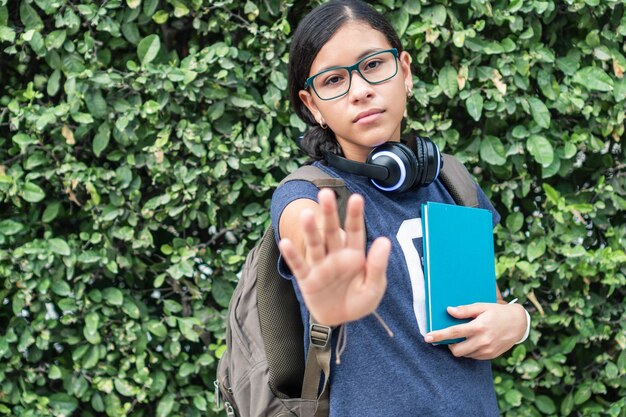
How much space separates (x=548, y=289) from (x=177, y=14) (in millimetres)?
1799

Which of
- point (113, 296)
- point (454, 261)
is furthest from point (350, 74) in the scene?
point (113, 296)

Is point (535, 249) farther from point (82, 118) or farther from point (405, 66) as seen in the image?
point (82, 118)

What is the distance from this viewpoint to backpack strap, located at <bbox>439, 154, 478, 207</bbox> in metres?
1.91

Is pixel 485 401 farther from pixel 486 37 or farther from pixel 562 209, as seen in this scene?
pixel 486 37

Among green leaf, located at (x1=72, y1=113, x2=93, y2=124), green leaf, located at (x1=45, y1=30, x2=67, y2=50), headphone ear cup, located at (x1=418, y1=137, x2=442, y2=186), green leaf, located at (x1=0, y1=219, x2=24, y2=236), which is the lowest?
green leaf, located at (x1=0, y1=219, x2=24, y2=236)

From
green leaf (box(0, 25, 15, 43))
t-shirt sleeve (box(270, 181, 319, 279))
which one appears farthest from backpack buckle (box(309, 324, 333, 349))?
green leaf (box(0, 25, 15, 43))

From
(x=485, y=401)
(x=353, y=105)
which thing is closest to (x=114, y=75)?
(x=353, y=105)

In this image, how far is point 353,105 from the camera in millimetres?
1721

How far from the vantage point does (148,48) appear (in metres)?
2.64

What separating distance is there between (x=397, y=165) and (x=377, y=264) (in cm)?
51

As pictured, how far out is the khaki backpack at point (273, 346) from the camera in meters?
1.66

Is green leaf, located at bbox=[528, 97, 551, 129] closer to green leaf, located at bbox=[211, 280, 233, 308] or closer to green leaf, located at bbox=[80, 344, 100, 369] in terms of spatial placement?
green leaf, located at bbox=[211, 280, 233, 308]

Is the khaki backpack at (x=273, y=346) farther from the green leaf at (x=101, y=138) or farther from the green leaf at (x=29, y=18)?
the green leaf at (x=29, y=18)

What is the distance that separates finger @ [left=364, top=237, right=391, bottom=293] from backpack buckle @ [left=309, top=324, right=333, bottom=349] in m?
0.35
